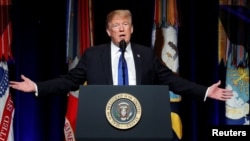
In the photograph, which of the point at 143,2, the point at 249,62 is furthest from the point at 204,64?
the point at 143,2

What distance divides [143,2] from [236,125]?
149 cm

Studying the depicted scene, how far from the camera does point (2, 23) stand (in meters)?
3.96

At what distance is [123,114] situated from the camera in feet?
6.50

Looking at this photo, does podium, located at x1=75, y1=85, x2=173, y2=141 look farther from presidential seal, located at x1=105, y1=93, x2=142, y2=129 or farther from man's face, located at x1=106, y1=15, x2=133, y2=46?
man's face, located at x1=106, y1=15, x2=133, y2=46

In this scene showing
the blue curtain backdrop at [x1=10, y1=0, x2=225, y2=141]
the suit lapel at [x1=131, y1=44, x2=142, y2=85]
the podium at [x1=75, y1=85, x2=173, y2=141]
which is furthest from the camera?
the blue curtain backdrop at [x1=10, y1=0, x2=225, y2=141]

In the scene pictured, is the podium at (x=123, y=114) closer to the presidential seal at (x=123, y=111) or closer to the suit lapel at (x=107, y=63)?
the presidential seal at (x=123, y=111)

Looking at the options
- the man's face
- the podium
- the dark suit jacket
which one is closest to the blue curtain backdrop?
the dark suit jacket

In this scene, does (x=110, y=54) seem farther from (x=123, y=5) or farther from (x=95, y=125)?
(x=123, y=5)

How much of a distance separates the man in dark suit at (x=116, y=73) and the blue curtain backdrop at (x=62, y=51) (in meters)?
1.52

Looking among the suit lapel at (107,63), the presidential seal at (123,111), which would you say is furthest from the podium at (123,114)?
the suit lapel at (107,63)

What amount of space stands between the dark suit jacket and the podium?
1.70 feet

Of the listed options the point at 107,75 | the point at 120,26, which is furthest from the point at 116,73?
the point at 120,26

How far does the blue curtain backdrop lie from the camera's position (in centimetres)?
413

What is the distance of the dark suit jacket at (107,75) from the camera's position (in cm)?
256
